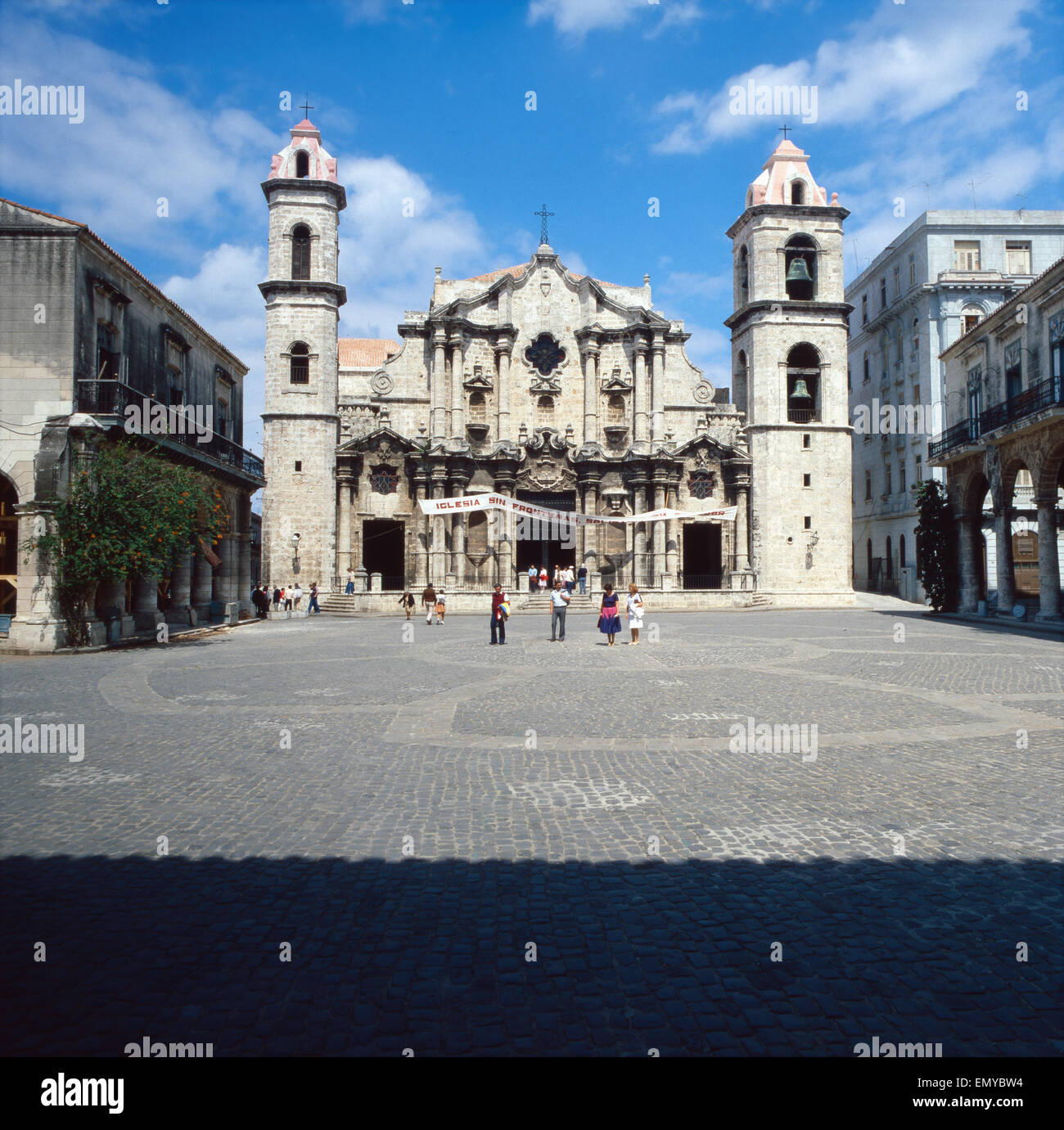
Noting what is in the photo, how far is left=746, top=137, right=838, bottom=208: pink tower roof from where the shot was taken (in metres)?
39.8

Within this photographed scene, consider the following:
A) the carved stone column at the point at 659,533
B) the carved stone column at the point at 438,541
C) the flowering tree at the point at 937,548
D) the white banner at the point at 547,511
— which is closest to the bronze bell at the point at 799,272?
the carved stone column at the point at 659,533

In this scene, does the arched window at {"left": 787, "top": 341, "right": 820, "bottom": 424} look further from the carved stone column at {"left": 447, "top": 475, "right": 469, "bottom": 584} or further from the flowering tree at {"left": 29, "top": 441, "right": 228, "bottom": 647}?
the flowering tree at {"left": 29, "top": 441, "right": 228, "bottom": 647}

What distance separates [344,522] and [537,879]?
3378cm

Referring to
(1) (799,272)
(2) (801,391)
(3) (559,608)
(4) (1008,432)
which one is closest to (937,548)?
(4) (1008,432)

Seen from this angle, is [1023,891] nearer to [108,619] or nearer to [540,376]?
[108,619]

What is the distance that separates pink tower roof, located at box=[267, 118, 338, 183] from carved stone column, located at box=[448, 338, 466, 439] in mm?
9003

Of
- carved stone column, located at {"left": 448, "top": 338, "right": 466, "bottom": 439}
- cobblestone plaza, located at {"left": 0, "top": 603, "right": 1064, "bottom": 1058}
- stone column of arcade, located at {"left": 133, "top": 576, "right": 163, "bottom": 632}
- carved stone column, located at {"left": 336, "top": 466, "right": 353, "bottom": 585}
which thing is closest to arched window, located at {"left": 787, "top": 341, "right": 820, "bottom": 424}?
carved stone column, located at {"left": 448, "top": 338, "right": 466, "bottom": 439}

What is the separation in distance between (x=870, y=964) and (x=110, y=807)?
5.23 metres

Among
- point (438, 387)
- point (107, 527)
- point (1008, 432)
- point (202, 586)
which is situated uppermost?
point (438, 387)

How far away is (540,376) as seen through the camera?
4028 centimetres

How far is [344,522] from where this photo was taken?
37.2m

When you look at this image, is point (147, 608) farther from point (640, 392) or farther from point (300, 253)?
point (640, 392)
